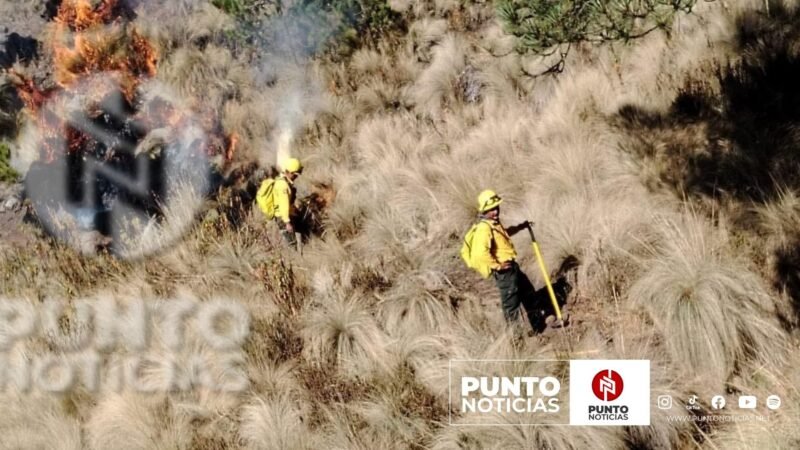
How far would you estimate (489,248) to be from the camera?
5.55 m

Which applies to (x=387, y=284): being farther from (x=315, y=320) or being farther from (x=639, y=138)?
(x=639, y=138)

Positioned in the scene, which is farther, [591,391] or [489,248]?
[489,248]

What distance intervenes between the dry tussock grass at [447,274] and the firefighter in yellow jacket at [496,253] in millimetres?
244

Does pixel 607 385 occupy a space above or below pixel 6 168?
below

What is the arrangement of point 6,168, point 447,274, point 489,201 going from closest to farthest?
1. point 489,201
2. point 447,274
3. point 6,168

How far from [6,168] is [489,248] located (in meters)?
8.99

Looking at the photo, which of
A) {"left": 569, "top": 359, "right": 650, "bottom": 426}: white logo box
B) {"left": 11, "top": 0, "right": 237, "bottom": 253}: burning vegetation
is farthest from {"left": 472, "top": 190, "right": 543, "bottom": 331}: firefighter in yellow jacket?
{"left": 11, "top": 0, "right": 237, "bottom": 253}: burning vegetation

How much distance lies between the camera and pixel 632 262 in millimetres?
5828

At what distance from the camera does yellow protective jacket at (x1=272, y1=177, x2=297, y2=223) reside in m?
7.53

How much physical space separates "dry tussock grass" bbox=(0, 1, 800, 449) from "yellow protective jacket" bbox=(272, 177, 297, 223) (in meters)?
0.48

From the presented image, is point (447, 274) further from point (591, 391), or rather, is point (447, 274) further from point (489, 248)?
point (591, 391)

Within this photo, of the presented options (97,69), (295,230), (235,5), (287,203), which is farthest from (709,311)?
(97,69)

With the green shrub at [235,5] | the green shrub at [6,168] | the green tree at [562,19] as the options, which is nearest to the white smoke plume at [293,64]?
the green shrub at [235,5]

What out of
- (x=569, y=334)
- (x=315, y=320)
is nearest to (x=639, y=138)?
(x=569, y=334)
